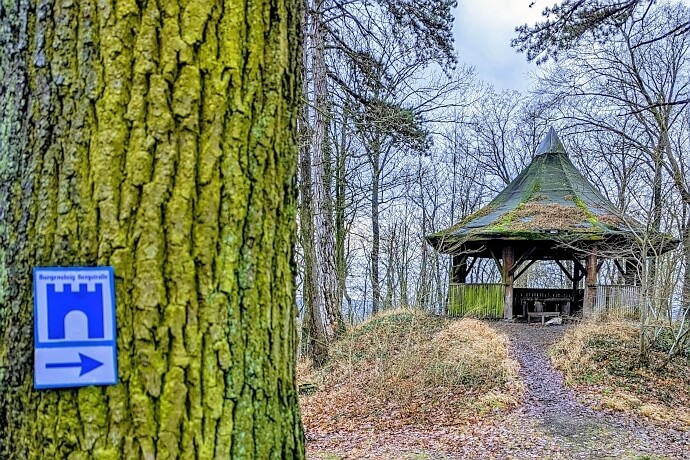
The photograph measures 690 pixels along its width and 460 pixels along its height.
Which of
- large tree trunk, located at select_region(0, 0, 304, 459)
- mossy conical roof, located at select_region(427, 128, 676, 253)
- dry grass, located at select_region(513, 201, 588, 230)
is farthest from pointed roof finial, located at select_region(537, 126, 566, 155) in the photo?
large tree trunk, located at select_region(0, 0, 304, 459)

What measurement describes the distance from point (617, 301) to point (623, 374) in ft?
16.1

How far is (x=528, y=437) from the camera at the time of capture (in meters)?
6.23

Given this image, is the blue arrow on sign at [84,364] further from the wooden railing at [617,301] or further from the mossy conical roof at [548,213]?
the wooden railing at [617,301]

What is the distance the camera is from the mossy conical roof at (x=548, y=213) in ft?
45.0

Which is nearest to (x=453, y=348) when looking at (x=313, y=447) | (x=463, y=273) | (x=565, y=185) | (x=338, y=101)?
(x=313, y=447)

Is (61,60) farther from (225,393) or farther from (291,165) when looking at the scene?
(225,393)

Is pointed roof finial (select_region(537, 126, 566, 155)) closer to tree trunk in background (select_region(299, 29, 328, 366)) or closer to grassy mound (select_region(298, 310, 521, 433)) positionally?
grassy mound (select_region(298, 310, 521, 433))

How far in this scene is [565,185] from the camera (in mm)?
16094

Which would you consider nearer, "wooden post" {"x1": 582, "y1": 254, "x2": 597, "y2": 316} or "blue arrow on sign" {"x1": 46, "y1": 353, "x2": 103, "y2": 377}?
"blue arrow on sign" {"x1": 46, "y1": 353, "x2": 103, "y2": 377}

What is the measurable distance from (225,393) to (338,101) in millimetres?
10318

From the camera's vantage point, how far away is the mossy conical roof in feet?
45.0

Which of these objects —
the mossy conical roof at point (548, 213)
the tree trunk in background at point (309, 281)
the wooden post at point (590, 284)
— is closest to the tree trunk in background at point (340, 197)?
the mossy conical roof at point (548, 213)

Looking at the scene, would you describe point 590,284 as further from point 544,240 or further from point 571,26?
point 571,26

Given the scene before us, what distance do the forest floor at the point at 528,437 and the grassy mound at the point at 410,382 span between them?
24 cm
